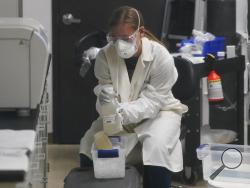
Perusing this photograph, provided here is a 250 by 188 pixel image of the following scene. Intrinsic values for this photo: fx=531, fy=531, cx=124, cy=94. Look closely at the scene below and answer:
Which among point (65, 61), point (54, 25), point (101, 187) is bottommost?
point (101, 187)

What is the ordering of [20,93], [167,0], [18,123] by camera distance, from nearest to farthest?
A: 1. [18,123]
2. [20,93]
3. [167,0]

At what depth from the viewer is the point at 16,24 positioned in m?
1.92

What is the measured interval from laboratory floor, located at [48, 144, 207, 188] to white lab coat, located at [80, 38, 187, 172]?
2.51 ft

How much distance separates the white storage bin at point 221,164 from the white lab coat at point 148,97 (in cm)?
13

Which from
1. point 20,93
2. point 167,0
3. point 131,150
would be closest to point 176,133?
point 131,150

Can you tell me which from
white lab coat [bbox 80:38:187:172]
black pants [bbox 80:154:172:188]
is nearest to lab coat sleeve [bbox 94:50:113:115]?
white lab coat [bbox 80:38:187:172]

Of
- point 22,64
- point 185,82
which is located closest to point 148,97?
point 185,82

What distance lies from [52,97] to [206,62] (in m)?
1.57

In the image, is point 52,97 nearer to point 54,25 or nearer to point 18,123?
point 54,25

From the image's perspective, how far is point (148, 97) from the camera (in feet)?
8.72

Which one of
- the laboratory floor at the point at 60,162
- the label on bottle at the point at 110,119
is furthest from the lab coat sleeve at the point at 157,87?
the laboratory floor at the point at 60,162

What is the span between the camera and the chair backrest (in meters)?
2.96

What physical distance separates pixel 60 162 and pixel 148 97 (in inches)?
55.2

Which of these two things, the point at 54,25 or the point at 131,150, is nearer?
the point at 131,150
